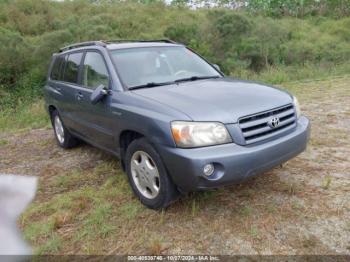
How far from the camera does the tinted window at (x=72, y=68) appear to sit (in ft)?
16.4

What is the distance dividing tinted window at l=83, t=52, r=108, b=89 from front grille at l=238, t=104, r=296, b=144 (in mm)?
1729

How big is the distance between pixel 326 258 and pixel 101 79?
9.68 feet

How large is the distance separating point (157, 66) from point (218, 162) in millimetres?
1747

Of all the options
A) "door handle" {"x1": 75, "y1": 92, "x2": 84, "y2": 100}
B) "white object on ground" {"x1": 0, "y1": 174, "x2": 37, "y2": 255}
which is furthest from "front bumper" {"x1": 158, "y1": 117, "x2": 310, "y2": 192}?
"door handle" {"x1": 75, "y1": 92, "x2": 84, "y2": 100}

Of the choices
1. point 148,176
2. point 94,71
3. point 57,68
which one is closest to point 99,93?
point 94,71

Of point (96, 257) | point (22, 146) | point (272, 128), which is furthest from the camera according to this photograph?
point (22, 146)

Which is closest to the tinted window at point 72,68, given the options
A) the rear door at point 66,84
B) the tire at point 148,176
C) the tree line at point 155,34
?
the rear door at point 66,84

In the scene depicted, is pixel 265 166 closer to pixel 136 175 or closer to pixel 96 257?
pixel 136 175

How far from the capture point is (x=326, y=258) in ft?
9.18

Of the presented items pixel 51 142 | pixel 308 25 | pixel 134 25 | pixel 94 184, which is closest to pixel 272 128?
pixel 94 184

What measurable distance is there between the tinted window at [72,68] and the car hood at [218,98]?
1.58 metres

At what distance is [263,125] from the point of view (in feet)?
10.9

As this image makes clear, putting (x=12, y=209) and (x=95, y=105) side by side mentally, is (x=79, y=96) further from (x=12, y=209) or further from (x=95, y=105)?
(x=12, y=209)

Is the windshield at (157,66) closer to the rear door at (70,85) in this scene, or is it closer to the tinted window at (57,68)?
the rear door at (70,85)
